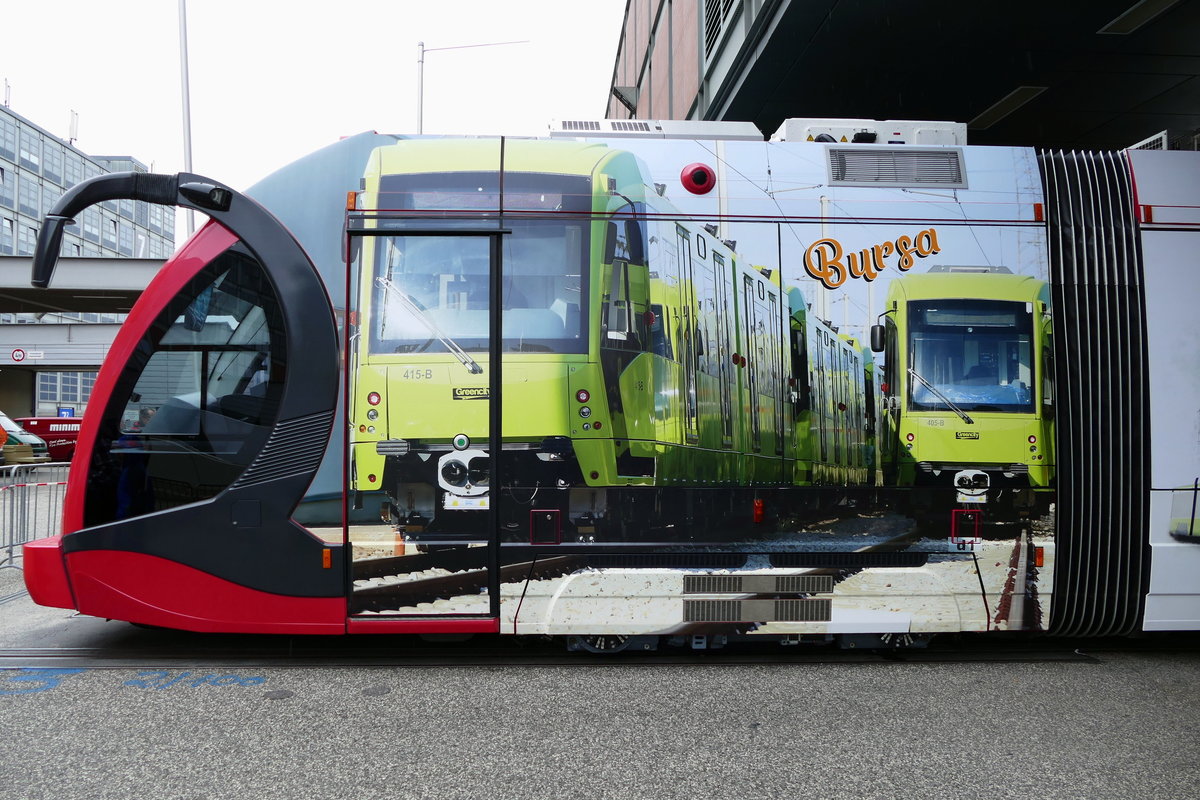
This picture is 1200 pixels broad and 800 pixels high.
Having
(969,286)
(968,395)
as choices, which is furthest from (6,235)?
(968,395)

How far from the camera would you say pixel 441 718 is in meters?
4.06

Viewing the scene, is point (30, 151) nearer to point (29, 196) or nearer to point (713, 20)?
point (29, 196)

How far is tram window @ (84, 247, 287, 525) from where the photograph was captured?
15.3ft

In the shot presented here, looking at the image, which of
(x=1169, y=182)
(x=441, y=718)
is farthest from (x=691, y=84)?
(x=441, y=718)

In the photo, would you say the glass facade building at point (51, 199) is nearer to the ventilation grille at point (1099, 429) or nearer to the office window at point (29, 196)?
the office window at point (29, 196)

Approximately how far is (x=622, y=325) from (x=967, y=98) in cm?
755

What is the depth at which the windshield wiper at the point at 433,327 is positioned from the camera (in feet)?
15.2

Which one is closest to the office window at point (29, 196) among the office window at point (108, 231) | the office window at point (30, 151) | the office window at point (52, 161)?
the office window at point (30, 151)

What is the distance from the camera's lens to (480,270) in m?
4.70

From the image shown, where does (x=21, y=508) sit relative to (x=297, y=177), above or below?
below

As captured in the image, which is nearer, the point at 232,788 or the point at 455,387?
the point at 232,788

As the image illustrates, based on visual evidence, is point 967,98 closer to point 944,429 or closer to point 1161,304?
point 1161,304

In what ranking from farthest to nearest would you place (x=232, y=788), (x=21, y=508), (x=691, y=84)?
(x=691, y=84), (x=21, y=508), (x=232, y=788)

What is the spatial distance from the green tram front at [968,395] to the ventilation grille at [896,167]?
0.67 metres
